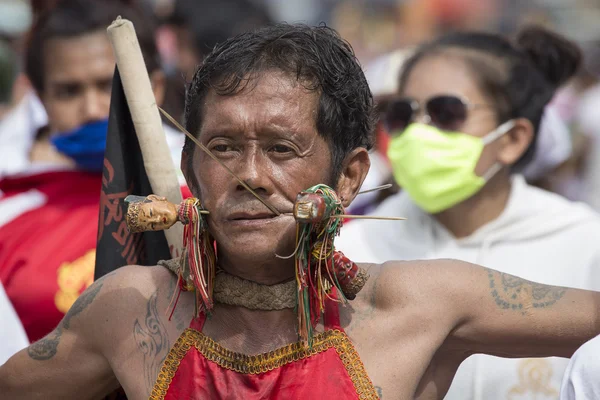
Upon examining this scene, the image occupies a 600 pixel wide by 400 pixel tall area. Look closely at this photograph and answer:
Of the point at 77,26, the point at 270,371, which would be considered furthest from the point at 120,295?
the point at 77,26

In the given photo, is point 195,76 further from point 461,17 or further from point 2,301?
point 461,17

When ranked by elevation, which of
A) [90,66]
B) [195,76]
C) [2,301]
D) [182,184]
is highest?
[195,76]

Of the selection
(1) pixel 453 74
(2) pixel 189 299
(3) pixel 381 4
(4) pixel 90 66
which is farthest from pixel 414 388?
(3) pixel 381 4

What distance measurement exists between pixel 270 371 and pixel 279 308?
177mm

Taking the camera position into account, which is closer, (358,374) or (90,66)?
(358,374)

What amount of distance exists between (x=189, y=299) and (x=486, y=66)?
2237 millimetres

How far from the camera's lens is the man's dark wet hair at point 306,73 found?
2.63 meters

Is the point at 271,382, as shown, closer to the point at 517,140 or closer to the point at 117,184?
the point at 117,184

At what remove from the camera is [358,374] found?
8.65 ft

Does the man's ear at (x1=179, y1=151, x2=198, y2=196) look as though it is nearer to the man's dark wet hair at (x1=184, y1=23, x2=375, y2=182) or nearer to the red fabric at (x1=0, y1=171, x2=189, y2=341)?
the man's dark wet hair at (x1=184, y1=23, x2=375, y2=182)

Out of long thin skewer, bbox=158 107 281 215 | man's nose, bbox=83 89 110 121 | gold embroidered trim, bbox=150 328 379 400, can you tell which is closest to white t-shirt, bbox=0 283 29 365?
man's nose, bbox=83 89 110 121

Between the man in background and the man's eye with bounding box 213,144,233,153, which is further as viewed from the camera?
the man in background

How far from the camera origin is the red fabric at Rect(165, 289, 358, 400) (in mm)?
2605

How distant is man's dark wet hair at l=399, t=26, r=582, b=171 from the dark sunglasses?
15 cm
